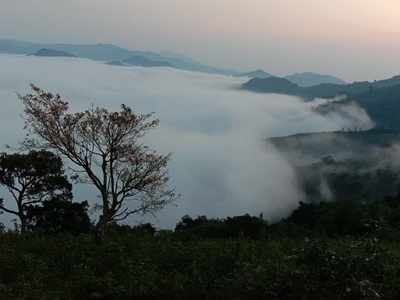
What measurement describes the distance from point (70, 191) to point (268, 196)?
167 m

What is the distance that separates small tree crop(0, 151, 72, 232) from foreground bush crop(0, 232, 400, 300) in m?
17.0

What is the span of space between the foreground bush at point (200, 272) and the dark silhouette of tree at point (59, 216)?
18356mm

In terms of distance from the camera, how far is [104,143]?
14.7m

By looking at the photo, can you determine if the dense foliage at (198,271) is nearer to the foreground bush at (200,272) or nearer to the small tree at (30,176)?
the foreground bush at (200,272)

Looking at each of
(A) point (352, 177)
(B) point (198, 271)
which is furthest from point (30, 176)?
(A) point (352, 177)

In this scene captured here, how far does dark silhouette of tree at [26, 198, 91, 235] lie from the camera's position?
30.0 m

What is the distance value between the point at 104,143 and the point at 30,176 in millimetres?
15913

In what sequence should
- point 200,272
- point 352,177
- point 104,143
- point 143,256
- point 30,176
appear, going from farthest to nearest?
point 352,177
point 30,176
point 104,143
point 143,256
point 200,272

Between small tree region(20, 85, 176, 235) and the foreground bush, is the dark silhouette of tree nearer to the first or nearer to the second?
small tree region(20, 85, 176, 235)

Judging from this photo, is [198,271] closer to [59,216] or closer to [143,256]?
[143,256]

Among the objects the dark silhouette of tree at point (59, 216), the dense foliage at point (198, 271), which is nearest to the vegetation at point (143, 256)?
the dense foliage at point (198, 271)

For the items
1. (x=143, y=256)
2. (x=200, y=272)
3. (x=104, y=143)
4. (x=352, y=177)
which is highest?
(x=352, y=177)

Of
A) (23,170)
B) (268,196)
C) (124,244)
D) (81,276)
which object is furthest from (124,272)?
(268,196)

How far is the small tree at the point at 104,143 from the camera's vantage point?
1426 cm
